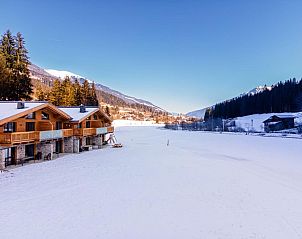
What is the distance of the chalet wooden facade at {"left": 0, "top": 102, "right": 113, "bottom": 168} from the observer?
17516mm

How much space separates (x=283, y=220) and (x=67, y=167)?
14363mm

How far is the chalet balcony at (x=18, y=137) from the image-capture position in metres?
16.7

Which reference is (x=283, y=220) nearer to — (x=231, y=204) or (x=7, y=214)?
(x=231, y=204)

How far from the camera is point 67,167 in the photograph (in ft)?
58.7

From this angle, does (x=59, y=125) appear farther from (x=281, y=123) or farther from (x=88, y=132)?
(x=281, y=123)

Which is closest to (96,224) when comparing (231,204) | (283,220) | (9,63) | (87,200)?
(87,200)

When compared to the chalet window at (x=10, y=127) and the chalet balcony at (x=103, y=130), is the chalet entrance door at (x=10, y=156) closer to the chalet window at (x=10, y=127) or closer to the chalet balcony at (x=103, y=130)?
the chalet window at (x=10, y=127)


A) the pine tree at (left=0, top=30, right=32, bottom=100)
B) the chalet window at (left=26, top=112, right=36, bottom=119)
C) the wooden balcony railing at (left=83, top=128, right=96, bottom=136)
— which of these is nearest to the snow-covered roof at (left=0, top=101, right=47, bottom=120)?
the chalet window at (left=26, top=112, right=36, bottom=119)

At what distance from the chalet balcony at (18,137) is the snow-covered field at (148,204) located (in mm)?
2072

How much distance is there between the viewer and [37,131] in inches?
787

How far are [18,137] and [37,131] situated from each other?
2.38 metres

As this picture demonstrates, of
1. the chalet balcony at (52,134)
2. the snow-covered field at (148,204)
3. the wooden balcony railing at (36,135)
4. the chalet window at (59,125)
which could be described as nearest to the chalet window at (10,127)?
the wooden balcony railing at (36,135)

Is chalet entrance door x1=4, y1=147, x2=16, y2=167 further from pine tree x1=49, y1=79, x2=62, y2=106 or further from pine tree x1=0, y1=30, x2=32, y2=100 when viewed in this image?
pine tree x1=49, y1=79, x2=62, y2=106

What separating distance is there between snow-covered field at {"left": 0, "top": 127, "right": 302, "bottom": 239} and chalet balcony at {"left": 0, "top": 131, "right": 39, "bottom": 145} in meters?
2.07
